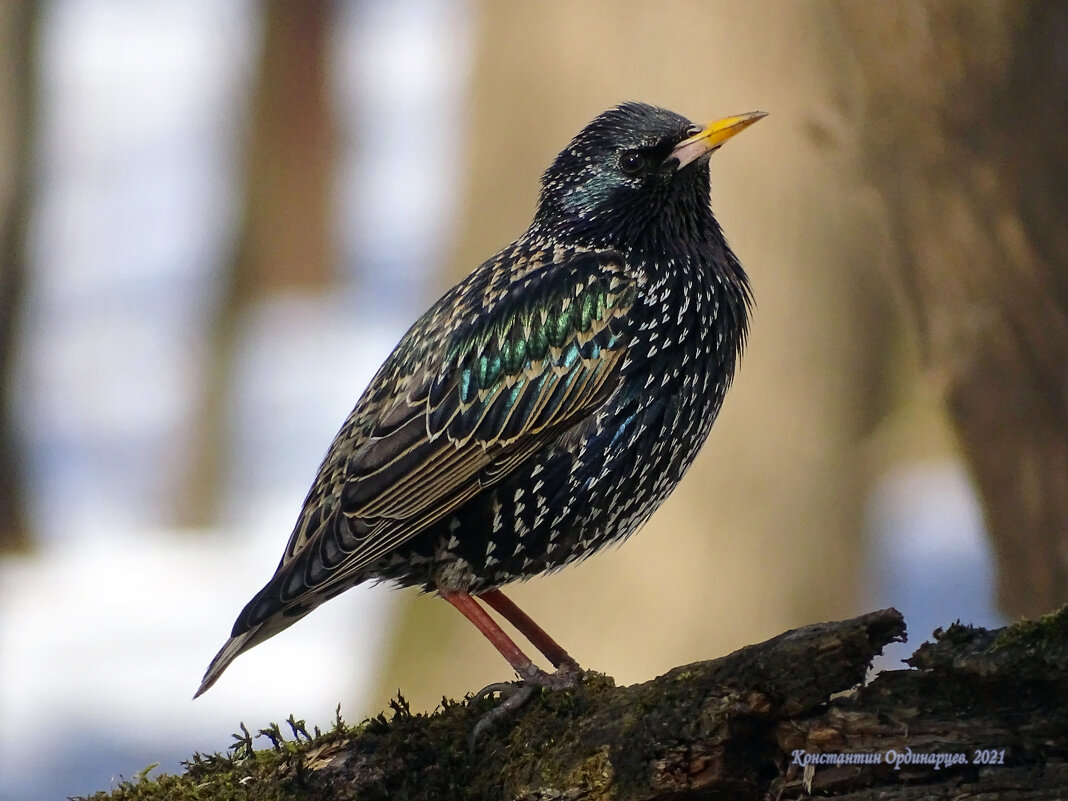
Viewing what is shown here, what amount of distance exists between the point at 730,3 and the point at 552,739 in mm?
4061

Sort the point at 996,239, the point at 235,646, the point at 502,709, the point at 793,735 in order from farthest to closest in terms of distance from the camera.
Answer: the point at 996,239 → the point at 235,646 → the point at 502,709 → the point at 793,735

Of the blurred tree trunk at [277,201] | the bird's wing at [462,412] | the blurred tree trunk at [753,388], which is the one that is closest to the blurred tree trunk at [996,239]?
the blurred tree trunk at [753,388]

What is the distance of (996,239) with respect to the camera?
15.5 ft

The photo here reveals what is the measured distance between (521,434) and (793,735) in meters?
A: 1.26

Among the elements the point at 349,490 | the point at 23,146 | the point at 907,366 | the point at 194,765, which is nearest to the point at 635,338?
the point at 349,490

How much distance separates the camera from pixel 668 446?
3723mm

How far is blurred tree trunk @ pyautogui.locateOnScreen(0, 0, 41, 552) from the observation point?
9.58 metres

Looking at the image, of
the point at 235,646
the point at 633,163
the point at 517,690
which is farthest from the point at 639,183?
the point at 235,646

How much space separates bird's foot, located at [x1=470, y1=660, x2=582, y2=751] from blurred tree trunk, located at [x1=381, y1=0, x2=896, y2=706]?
2.57 m

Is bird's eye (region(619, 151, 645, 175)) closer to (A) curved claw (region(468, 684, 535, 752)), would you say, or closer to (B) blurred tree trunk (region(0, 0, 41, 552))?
(A) curved claw (region(468, 684, 535, 752))

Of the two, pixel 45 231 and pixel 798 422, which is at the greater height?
pixel 45 231

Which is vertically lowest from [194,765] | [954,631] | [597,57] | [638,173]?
[954,631]

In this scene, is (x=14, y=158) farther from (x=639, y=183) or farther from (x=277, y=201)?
(x=639, y=183)

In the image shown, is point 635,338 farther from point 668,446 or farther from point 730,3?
point 730,3
